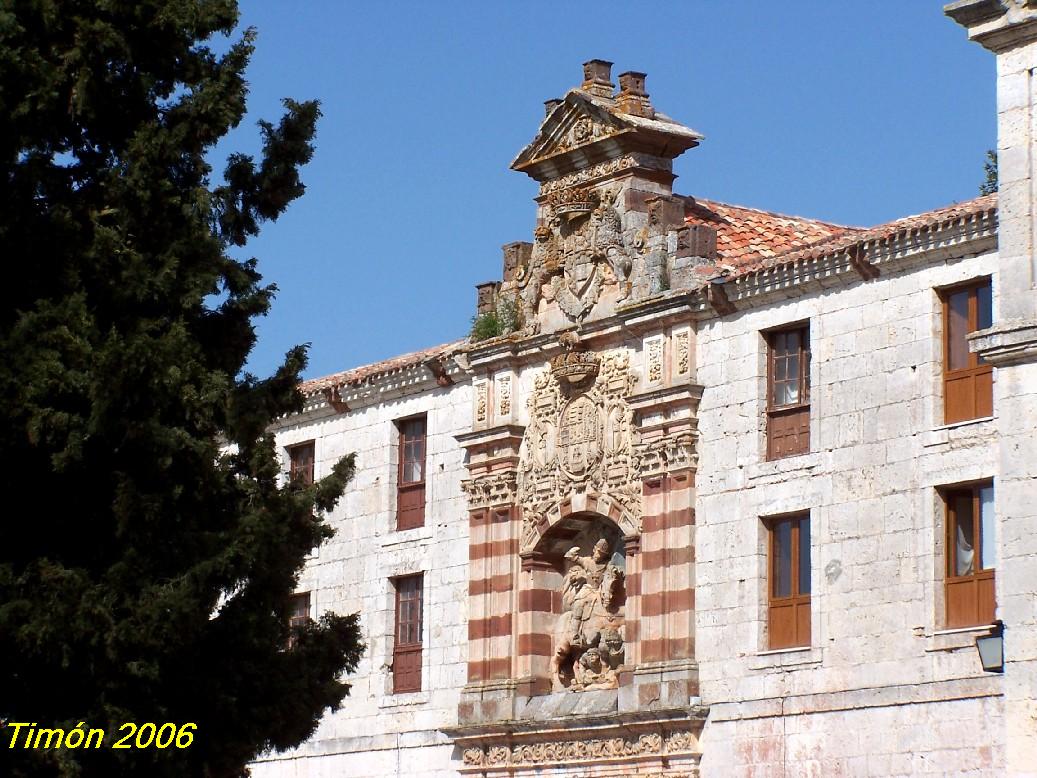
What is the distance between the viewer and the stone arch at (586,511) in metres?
31.7

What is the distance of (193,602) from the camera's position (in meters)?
23.0

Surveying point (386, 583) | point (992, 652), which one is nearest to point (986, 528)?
point (992, 652)

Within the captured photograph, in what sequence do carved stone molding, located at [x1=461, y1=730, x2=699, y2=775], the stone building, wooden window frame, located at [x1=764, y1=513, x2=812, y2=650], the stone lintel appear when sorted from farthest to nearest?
carved stone molding, located at [x1=461, y1=730, x2=699, y2=775] < wooden window frame, located at [x1=764, y1=513, x2=812, y2=650] < the stone building < the stone lintel

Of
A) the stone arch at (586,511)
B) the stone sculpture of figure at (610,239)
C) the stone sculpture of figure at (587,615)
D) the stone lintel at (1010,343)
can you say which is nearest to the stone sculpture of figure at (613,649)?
the stone sculpture of figure at (587,615)

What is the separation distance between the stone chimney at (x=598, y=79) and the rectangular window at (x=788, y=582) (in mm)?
6791

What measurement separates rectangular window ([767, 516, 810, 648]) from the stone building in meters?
0.03

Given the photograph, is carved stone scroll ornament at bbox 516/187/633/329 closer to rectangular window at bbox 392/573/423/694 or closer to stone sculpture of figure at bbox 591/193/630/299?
stone sculpture of figure at bbox 591/193/630/299

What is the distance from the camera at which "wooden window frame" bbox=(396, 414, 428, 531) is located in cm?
3597

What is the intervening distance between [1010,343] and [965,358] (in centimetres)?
629

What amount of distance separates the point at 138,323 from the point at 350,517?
13.5 meters

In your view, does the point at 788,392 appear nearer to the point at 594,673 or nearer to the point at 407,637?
the point at 594,673

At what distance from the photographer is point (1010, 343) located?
21875 millimetres

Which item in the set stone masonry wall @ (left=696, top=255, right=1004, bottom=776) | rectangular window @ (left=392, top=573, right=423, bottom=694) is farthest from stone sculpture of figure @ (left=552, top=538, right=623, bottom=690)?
rectangular window @ (left=392, top=573, right=423, bottom=694)

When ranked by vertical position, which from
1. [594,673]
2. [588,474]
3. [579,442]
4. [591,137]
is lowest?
[594,673]
